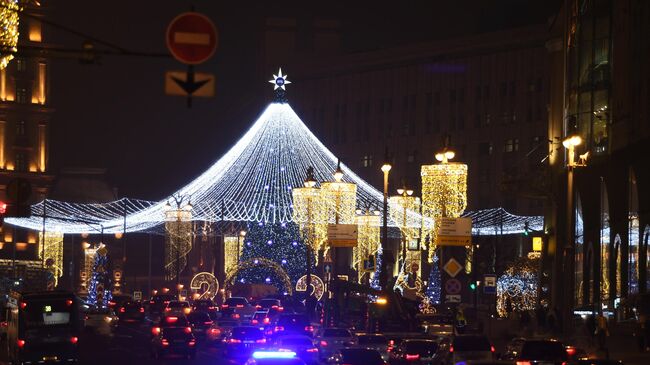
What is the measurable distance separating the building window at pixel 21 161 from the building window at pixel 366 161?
36.2m

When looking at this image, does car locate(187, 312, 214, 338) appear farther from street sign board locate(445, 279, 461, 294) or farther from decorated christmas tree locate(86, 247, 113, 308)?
decorated christmas tree locate(86, 247, 113, 308)

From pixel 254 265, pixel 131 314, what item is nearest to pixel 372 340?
pixel 131 314

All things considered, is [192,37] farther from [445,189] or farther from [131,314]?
[131,314]

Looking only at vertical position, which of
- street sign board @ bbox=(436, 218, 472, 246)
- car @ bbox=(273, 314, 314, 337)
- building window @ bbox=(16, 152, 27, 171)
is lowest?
car @ bbox=(273, 314, 314, 337)

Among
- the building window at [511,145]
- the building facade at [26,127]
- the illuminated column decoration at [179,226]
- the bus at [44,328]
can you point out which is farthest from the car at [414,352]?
the building facade at [26,127]

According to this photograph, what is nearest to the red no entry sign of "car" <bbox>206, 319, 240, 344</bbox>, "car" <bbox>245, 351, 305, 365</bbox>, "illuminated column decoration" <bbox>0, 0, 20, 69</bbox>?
"illuminated column decoration" <bbox>0, 0, 20, 69</bbox>

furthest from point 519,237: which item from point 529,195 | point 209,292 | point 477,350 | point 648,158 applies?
point 477,350

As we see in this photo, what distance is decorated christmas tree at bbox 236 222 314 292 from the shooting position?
101 metres

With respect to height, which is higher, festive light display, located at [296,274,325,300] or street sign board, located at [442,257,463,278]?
street sign board, located at [442,257,463,278]

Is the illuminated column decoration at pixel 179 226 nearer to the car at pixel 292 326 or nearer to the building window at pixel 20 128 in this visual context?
the car at pixel 292 326

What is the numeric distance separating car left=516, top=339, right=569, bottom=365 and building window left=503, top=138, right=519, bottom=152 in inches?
3696

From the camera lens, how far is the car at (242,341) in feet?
166

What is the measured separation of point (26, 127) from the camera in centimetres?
14638

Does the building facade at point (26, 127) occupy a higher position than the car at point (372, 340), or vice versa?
the building facade at point (26, 127)
